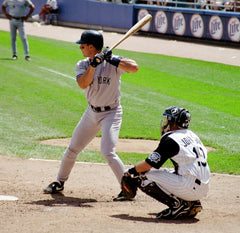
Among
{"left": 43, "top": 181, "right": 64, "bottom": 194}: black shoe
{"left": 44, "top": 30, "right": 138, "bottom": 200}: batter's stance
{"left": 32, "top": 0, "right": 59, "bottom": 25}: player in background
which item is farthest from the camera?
{"left": 32, "top": 0, "right": 59, "bottom": 25}: player in background

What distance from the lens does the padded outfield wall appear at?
77.6 ft

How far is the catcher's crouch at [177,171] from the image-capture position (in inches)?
208

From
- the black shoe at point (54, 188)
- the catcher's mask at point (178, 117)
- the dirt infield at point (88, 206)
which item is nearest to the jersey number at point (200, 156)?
the catcher's mask at point (178, 117)

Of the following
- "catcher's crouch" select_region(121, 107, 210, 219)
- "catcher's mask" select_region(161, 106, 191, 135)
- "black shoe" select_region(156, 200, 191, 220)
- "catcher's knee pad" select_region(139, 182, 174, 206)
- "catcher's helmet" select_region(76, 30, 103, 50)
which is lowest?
"black shoe" select_region(156, 200, 191, 220)

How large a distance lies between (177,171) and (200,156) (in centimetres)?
28

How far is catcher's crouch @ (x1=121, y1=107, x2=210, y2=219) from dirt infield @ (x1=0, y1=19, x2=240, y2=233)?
7.6 inches

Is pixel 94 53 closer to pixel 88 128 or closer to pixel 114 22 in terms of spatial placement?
pixel 88 128

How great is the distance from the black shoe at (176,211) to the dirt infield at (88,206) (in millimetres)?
74

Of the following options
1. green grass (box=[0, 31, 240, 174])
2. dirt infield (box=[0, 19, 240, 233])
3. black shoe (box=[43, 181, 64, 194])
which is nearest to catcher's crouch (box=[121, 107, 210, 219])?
dirt infield (box=[0, 19, 240, 233])

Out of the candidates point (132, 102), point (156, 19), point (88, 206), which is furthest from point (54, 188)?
point (156, 19)

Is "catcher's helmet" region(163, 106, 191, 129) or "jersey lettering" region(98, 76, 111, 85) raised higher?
"jersey lettering" region(98, 76, 111, 85)

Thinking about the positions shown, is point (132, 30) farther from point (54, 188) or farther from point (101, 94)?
point (54, 188)

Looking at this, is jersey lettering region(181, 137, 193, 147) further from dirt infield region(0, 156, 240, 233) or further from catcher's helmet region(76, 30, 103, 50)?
catcher's helmet region(76, 30, 103, 50)

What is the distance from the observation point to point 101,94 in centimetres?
627
